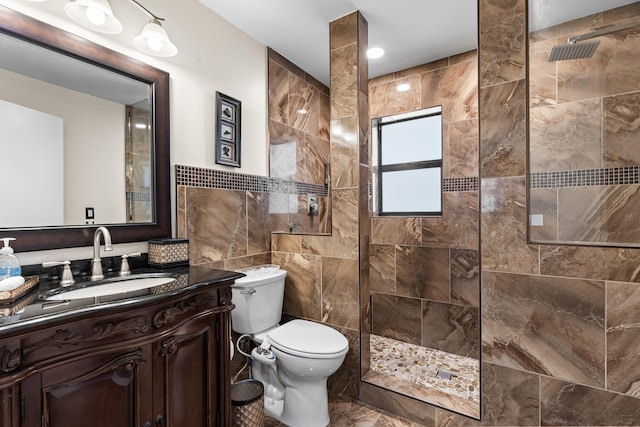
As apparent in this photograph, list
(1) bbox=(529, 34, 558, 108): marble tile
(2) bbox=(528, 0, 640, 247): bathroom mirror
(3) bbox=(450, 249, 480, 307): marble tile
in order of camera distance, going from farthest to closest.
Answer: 1. (3) bbox=(450, 249, 480, 307): marble tile
2. (2) bbox=(528, 0, 640, 247): bathroom mirror
3. (1) bbox=(529, 34, 558, 108): marble tile

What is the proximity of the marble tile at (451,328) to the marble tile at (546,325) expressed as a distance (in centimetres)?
92

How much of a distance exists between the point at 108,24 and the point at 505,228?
2.12m

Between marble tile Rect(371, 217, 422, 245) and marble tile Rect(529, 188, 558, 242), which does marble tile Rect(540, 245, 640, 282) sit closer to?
marble tile Rect(529, 188, 558, 242)

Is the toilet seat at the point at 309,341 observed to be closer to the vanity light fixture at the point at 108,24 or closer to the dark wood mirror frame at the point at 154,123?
the dark wood mirror frame at the point at 154,123

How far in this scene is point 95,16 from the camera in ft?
4.29

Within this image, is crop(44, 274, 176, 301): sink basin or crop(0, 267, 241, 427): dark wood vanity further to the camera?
crop(44, 274, 176, 301): sink basin

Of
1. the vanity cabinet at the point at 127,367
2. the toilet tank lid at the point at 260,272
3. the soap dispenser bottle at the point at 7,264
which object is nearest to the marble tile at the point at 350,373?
the toilet tank lid at the point at 260,272

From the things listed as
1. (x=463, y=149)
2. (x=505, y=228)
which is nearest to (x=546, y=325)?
(x=505, y=228)

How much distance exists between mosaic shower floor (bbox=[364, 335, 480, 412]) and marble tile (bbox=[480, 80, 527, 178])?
1308mm

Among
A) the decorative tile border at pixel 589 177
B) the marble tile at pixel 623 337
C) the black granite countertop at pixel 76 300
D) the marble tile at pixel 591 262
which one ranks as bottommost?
the marble tile at pixel 623 337

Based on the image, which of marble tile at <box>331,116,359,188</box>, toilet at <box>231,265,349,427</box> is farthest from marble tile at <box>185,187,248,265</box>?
marble tile at <box>331,116,359,188</box>

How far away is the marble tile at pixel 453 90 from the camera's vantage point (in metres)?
2.47

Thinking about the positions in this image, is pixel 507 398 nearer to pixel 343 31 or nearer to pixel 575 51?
pixel 575 51

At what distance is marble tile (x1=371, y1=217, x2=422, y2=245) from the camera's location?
2.66 meters
